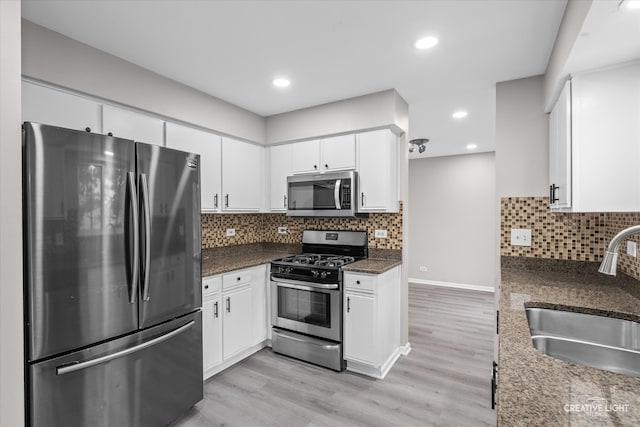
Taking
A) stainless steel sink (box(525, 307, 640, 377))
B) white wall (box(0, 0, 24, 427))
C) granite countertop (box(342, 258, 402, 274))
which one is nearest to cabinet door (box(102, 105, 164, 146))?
white wall (box(0, 0, 24, 427))

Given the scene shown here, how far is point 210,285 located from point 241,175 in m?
1.35

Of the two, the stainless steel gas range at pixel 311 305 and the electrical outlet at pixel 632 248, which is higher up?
the electrical outlet at pixel 632 248

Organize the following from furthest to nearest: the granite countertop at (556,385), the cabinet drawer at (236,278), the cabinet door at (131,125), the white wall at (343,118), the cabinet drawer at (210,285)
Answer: the white wall at (343,118), the cabinet drawer at (236,278), the cabinet drawer at (210,285), the cabinet door at (131,125), the granite countertop at (556,385)

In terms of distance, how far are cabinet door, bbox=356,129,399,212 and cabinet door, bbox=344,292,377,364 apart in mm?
911

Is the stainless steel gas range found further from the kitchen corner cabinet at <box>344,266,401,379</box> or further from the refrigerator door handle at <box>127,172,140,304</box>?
the refrigerator door handle at <box>127,172,140,304</box>

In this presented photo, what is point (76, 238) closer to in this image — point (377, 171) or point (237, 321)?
point (237, 321)

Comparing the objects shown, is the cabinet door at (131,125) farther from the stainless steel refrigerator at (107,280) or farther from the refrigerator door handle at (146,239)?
the refrigerator door handle at (146,239)

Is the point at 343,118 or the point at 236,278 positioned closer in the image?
the point at 236,278

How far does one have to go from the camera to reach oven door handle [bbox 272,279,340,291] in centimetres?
278

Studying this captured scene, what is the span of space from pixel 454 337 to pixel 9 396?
369cm

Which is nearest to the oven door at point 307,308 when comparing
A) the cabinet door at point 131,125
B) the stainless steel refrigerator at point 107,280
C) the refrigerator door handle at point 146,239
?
the stainless steel refrigerator at point 107,280

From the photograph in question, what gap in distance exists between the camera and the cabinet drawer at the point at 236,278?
2734 mm

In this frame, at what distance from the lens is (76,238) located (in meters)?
1.55

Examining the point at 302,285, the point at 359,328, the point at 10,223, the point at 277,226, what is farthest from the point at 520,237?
the point at 10,223
